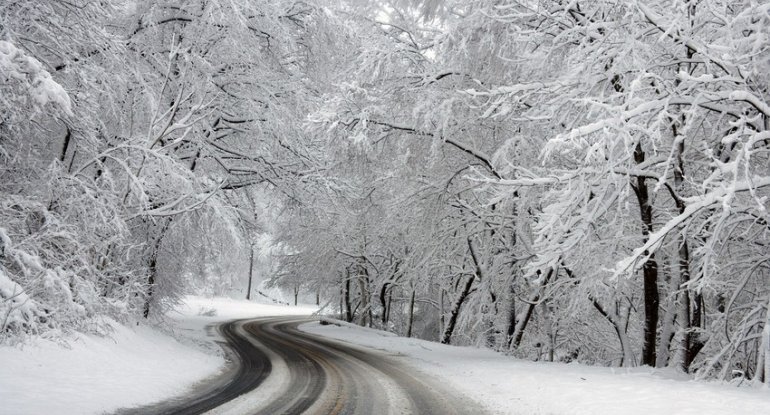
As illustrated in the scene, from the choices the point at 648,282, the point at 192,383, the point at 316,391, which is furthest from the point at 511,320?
the point at 192,383

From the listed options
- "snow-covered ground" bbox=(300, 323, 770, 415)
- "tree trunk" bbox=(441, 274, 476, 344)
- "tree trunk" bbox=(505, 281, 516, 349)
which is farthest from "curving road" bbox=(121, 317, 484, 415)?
"tree trunk" bbox=(441, 274, 476, 344)

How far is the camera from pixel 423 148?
41.7 feet

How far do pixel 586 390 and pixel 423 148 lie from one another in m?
6.69

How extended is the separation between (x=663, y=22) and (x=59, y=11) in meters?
8.81

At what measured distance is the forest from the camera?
695 centimetres

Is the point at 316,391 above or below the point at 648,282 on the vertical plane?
below

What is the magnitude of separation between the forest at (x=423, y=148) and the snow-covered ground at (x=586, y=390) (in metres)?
0.81

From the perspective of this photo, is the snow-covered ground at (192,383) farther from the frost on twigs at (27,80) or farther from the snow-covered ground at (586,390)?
the frost on twigs at (27,80)

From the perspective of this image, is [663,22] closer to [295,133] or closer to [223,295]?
[295,133]

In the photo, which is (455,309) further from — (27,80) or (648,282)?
(27,80)

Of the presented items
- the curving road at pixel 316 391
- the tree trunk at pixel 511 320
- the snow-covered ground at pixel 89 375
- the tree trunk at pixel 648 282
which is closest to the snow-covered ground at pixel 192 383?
the snow-covered ground at pixel 89 375

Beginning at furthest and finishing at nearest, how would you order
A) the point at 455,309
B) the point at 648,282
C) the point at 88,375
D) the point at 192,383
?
1. the point at 455,309
2. the point at 648,282
3. the point at 192,383
4. the point at 88,375

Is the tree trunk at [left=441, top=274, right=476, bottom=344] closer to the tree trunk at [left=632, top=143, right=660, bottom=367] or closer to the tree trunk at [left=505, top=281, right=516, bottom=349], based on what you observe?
the tree trunk at [left=505, top=281, right=516, bottom=349]

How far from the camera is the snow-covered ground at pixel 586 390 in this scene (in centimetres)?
661
